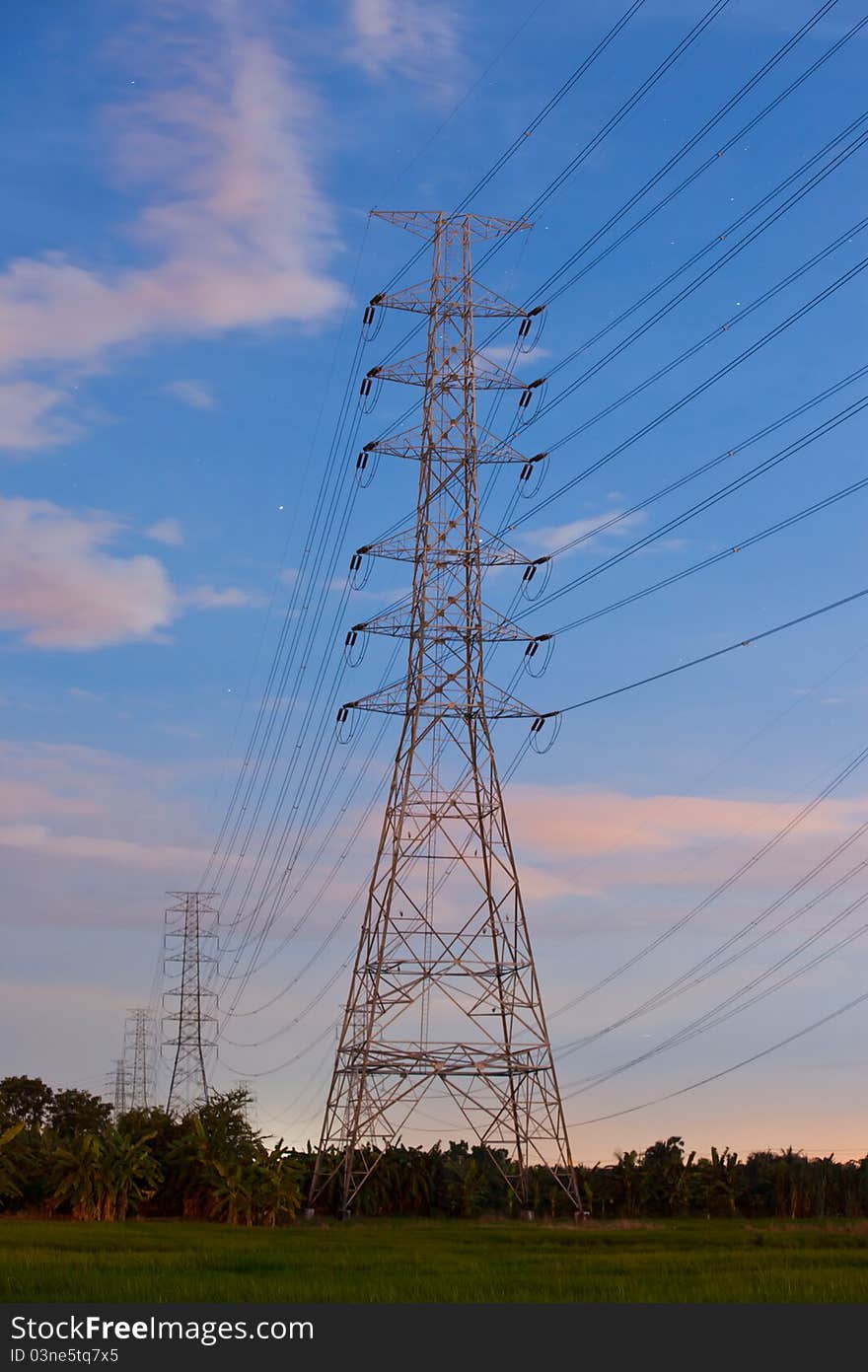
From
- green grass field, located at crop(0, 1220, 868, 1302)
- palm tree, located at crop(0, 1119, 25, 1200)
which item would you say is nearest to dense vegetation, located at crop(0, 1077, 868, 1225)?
palm tree, located at crop(0, 1119, 25, 1200)

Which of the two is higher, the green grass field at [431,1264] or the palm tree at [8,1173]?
the palm tree at [8,1173]

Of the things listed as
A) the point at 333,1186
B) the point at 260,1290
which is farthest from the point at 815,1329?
the point at 333,1186

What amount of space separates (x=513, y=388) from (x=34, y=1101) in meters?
60.4

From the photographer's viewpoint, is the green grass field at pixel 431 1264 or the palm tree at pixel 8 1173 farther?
the palm tree at pixel 8 1173

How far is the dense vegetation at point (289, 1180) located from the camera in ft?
180

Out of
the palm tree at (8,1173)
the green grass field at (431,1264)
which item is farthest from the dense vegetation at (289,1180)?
the green grass field at (431,1264)

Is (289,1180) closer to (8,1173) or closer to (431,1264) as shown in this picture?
(8,1173)

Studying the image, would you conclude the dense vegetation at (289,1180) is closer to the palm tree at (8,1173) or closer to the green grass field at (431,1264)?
the palm tree at (8,1173)

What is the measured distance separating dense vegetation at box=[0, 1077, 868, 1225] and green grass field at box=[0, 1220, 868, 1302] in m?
5.21

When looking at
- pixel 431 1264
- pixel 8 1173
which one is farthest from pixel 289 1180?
pixel 431 1264

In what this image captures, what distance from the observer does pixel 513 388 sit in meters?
55.6

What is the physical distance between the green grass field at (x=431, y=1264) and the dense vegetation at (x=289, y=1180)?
205 inches

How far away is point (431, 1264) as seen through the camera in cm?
3253

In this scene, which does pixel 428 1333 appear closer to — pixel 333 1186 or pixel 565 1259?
pixel 565 1259
